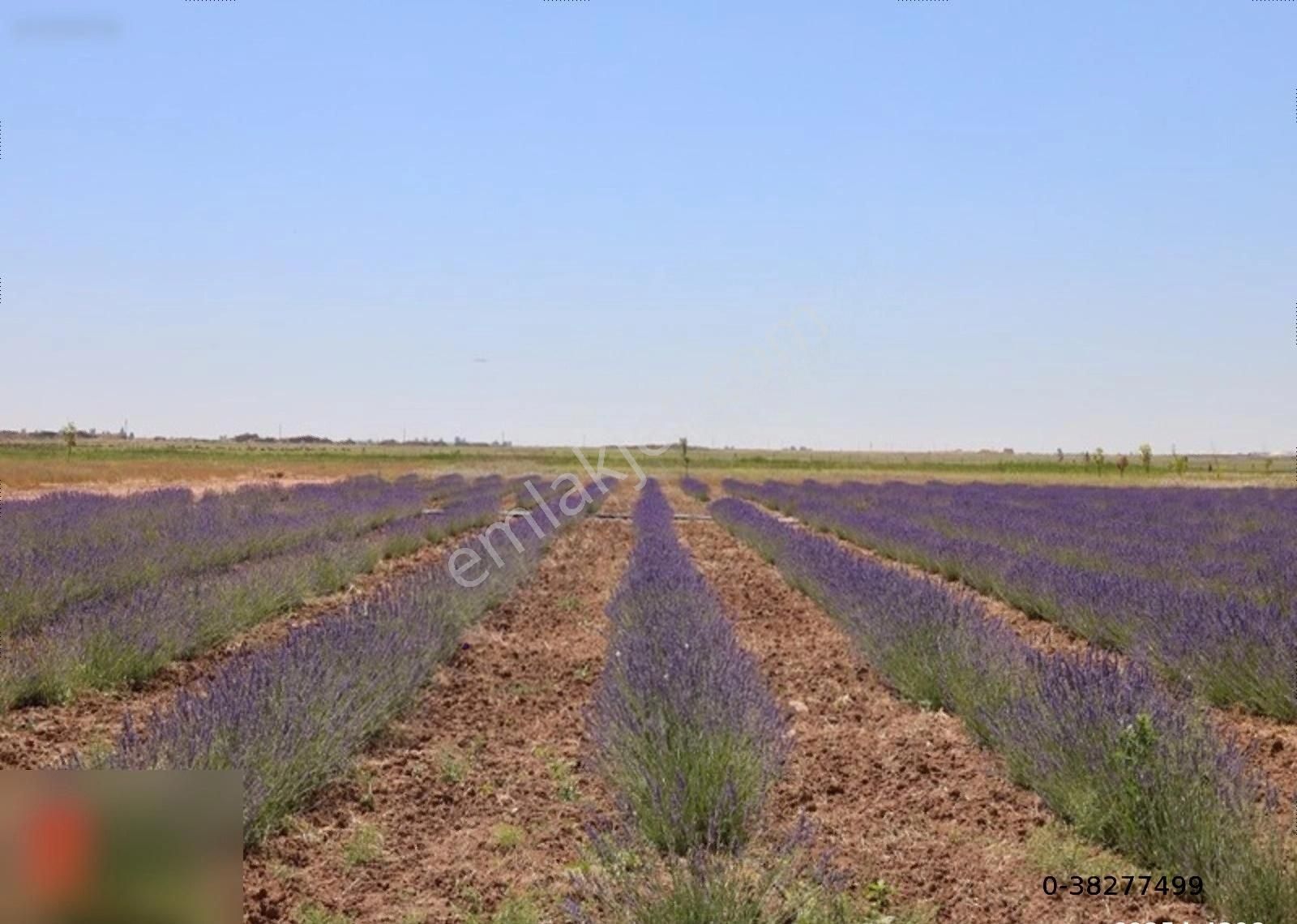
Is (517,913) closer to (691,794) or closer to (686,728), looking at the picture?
(691,794)

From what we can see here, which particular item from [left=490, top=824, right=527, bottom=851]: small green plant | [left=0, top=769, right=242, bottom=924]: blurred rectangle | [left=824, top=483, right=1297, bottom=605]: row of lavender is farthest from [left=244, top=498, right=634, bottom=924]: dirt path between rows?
[left=824, top=483, right=1297, bottom=605]: row of lavender

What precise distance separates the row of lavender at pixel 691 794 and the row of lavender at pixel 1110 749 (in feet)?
3.27

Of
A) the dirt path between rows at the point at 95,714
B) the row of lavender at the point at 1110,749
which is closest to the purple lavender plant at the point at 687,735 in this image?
the row of lavender at the point at 1110,749

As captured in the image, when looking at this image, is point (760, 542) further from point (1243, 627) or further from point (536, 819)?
point (536, 819)

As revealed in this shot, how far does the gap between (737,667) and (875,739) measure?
87 centimetres

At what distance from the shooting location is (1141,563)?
1202cm

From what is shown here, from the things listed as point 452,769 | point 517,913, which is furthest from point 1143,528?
point 517,913

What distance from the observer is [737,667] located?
5320 mm

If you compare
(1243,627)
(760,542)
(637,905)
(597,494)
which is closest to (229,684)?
(637,905)

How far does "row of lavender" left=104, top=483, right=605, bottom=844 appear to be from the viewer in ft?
12.4

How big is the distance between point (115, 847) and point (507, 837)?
332 cm

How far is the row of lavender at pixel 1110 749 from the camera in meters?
3.30

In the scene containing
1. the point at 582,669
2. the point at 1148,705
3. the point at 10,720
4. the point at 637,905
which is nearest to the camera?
the point at 637,905

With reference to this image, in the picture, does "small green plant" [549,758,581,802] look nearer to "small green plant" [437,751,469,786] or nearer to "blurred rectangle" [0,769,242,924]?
"small green plant" [437,751,469,786]
